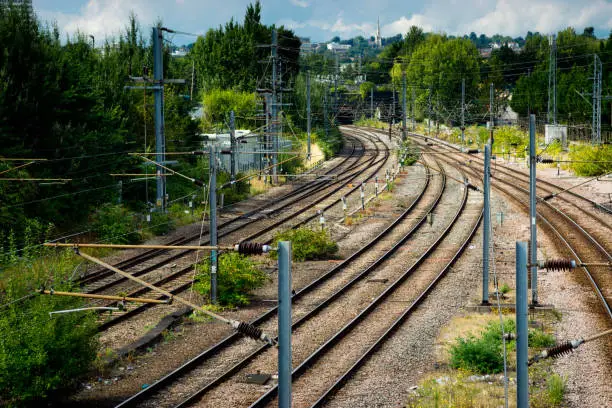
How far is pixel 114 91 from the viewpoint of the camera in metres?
33.2

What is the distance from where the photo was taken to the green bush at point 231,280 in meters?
19.4

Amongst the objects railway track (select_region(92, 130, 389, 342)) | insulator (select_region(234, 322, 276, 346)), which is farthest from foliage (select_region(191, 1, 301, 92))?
insulator (select_region(234, 322, 276, 346))

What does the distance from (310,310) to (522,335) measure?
10799mm

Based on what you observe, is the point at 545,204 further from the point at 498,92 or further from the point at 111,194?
the point at 498,92

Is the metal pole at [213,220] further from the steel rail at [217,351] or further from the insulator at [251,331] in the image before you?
the insulator at [251,331]

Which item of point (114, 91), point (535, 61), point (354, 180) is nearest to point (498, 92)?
point (535, 61)

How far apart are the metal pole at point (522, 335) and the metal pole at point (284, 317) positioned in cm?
260

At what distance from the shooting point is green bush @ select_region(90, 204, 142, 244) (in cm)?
2642

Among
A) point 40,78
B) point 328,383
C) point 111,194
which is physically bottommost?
point 328,383

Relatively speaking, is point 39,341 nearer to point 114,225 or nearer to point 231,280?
point 231,280

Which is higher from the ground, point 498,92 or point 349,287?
point 498,92

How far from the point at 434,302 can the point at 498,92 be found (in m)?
85.0

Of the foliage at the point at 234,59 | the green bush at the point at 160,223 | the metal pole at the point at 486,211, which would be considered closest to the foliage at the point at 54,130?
the green bush at the point at 160,223

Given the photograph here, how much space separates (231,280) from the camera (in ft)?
64.6
